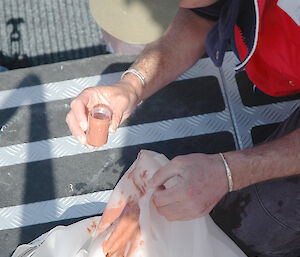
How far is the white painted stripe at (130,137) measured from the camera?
170 cm

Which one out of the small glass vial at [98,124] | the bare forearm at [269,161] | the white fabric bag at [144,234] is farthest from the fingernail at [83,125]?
the bare forearm at [269,161]

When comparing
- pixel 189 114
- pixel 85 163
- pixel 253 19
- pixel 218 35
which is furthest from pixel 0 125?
pixel 253 19

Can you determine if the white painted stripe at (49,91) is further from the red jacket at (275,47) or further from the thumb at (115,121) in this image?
the red jacket at (275,47)

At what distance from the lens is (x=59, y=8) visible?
92.2 inches

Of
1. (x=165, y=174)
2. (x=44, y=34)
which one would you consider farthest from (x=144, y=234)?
(x=44, y=34)

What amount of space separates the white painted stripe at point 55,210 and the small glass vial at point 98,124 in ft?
1.60

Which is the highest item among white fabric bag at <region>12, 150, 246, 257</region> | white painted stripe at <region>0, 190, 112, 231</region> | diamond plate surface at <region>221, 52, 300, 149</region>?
diamond plate surface at <region>221, 52, 300, 149</region>

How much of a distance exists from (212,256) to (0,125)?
3.53ft

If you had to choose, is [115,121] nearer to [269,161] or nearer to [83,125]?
[83,125]

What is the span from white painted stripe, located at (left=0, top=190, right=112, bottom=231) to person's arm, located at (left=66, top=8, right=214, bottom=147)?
44 centimetres

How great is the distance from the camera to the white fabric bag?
4.12 feet

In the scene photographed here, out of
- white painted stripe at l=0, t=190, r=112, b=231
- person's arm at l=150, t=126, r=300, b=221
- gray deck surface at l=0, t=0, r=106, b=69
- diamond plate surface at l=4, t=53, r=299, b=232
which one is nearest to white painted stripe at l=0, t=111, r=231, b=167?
diamond plate surface at l=4, t=53, r=299, b=232

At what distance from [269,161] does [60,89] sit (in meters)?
1.05

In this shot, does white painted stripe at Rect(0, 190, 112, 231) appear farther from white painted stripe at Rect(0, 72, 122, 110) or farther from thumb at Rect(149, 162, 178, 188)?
thumb at Rect(149, 162, 178, 188)
